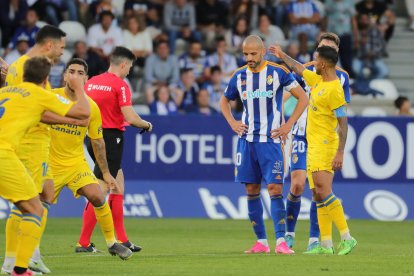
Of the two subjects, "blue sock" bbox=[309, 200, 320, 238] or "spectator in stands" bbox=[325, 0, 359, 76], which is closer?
"blue sock" bbox=[309, 200, 320, 238]

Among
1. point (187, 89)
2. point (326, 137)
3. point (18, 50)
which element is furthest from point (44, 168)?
point (18, 50)

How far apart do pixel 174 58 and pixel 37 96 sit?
14.6 metres

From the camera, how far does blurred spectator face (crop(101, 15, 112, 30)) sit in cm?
2539

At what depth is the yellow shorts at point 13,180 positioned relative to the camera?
10664 mm

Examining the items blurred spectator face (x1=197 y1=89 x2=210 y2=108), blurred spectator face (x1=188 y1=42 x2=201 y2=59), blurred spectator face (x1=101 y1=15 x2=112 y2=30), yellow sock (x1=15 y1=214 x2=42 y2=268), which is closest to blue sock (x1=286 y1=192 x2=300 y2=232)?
yellow sock (x1=15 y1=214 x2=42 y2=268)

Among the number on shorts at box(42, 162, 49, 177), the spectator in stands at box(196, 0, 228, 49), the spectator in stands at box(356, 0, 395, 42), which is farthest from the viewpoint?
the spectator in stands at box(356, 0, 395, 42)

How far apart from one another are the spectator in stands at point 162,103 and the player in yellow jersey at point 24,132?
12.6 meters

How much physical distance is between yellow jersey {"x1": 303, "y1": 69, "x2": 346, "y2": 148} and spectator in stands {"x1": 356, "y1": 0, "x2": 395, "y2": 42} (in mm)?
14832

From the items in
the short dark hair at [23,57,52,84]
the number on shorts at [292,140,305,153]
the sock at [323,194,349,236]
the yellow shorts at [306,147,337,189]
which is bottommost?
the sock at [323,194,349,236]

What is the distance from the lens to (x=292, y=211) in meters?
14.9

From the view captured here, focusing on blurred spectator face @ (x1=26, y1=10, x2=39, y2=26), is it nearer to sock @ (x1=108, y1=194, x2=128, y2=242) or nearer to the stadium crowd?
the stadium crowd

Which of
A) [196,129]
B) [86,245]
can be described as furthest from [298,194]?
[196,129]

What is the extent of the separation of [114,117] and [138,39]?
11.5 m

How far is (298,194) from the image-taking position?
1495cm
